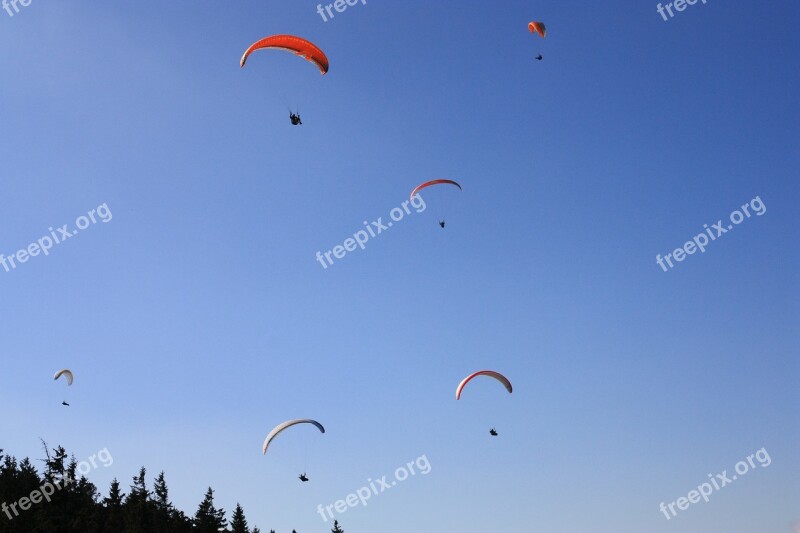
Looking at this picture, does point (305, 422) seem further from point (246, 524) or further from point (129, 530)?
point (246, 524)

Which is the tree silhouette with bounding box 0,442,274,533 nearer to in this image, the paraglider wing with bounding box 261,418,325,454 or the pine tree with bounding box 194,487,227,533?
the pine tree with bounding box 194,487,227,533

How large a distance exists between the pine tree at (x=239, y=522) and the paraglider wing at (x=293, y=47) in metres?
46.5

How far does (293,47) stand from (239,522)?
157 ft

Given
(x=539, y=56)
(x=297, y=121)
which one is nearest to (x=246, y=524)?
(x=297, y=121)

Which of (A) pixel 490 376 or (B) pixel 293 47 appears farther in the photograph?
(A) pixel 490 376

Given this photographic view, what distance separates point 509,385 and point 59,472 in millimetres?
50763

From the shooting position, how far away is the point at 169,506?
71.6 meters

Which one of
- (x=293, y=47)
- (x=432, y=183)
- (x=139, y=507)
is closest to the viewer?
(x=293, y=47)

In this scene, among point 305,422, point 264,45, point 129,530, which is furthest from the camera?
point 129,530

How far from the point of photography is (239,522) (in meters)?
66.8

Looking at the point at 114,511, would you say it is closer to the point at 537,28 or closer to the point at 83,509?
the point at 83,509

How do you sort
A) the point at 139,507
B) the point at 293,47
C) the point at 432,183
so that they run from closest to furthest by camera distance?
the point at 293,47
the point at 432,183
the point at 139,507

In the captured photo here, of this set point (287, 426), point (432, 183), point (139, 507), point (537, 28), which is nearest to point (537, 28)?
point (537, 28)

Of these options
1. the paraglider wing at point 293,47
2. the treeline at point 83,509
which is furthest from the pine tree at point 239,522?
the paraglider wing at point 293,47
